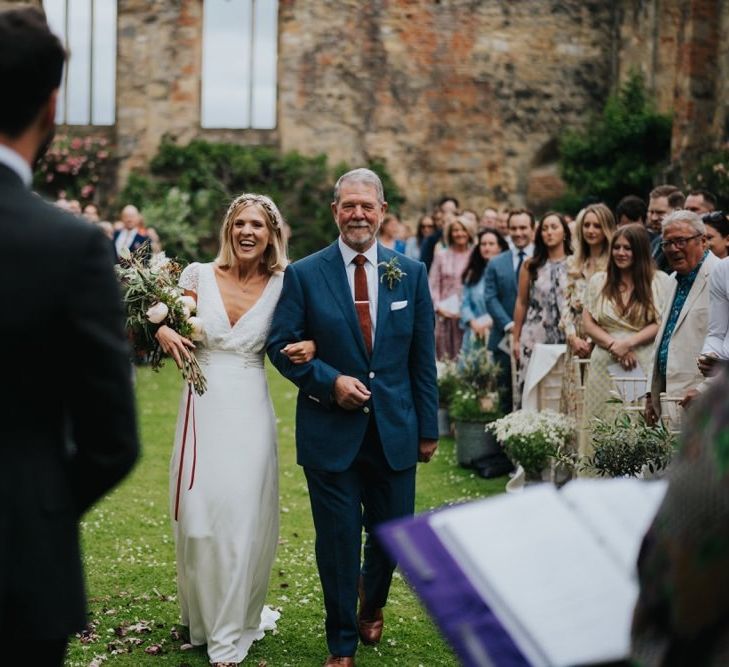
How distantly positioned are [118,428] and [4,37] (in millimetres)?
840

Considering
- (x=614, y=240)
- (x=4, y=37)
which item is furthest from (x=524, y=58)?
(x=4, y=37)

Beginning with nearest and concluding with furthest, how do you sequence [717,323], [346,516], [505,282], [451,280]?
[346,516], [717,323], [505,282], [451,280]

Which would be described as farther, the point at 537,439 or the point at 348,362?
the point at 537,439

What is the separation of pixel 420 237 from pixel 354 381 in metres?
11.4

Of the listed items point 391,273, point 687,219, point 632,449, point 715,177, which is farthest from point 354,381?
point 715,177

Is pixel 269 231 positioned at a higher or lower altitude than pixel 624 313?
higher

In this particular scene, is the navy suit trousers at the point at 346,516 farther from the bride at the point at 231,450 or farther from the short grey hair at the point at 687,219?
the short grey hair at the point at 687,219

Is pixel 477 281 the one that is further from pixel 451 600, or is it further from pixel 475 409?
pixel 451 600

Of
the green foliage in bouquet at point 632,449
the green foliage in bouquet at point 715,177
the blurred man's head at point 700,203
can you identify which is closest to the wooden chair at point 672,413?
the green foliage in bouquet at point 632,449

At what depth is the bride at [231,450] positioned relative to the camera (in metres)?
5.35

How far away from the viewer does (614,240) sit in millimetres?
7887

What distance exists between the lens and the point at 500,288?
10555 mm

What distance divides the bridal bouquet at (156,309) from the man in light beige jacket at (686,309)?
2.71 metres

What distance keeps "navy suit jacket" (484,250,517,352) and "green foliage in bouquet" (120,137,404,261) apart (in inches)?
455
